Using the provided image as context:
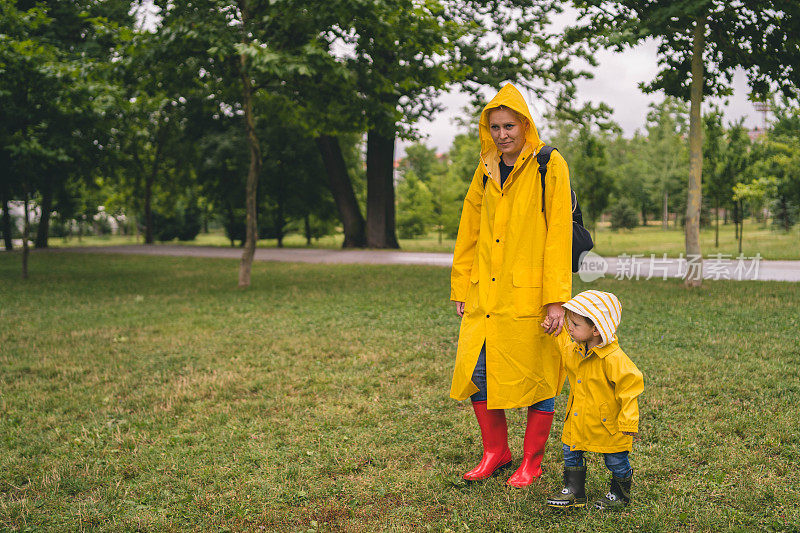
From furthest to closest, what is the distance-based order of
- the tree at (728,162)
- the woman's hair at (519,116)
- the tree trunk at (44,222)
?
the tree trunk at (44,222)
the tree at (728,162)
the woman's hair at (519,116)

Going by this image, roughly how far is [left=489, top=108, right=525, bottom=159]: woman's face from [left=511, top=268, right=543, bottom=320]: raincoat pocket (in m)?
0.70

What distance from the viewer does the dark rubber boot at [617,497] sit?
3.10 meters

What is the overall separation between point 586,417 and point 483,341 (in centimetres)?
67

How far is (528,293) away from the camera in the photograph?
308 cm

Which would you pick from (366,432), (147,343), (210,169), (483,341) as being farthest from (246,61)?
(210,169)

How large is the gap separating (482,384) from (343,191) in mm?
21456

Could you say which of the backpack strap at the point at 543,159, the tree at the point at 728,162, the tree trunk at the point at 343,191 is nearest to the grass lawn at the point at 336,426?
the backpack strap at the point at 543,159

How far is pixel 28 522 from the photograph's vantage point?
3135 mm

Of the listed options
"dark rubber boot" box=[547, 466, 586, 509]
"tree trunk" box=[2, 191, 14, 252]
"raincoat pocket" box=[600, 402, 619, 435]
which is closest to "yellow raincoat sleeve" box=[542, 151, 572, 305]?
"raincoat pocket" box=[600, 402, 619, 435]

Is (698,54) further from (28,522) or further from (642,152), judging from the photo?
(642,152)

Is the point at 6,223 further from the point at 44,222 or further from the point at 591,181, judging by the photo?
the point at 591,181

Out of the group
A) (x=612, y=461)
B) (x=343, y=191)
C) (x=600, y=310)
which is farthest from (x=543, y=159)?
(x=343, y=191)

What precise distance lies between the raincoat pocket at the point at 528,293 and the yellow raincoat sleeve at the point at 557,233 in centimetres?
4

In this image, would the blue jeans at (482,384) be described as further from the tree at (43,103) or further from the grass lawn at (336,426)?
the tree at (43,103)
